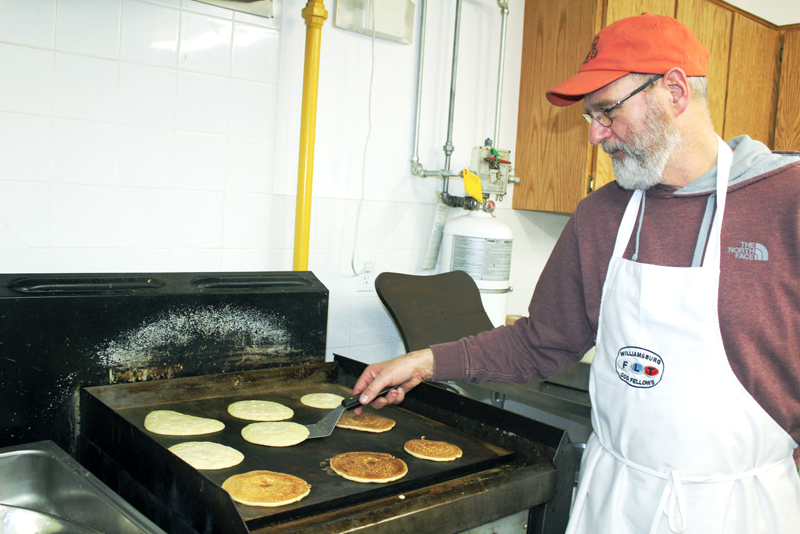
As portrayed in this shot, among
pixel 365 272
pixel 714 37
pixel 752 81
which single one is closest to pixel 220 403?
pixel 365 272

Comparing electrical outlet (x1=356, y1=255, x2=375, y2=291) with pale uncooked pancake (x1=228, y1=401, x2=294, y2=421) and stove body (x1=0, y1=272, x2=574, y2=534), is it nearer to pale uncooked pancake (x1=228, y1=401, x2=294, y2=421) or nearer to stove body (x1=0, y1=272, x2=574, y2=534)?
stove body (x1=0, y1=272, x2=574, y2=534)

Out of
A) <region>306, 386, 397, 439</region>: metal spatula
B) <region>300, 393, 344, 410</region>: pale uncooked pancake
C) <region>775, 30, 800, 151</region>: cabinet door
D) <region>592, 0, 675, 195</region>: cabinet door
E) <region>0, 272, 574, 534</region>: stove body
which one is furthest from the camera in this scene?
<region>775, 30, 800, 151</region>: cabinet door

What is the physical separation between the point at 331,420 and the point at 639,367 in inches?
28.4

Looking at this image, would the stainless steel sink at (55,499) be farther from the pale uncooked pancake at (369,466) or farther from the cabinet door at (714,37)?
the cabinet door at (714,37)

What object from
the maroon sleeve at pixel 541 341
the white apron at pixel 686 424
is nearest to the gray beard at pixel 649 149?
the white apron at pixel 686 424

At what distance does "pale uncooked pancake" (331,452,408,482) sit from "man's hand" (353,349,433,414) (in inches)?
5.7

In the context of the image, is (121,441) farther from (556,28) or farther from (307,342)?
(556,28)

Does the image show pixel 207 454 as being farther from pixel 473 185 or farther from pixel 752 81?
pixel 752 81

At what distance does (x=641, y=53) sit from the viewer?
121 cm

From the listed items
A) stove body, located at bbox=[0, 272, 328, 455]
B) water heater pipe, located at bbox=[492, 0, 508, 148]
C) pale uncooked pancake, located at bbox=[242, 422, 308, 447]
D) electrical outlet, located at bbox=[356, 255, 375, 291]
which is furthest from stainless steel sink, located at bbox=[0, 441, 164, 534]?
Result: water heater pipe, located at bbox=[492, 0, 508, 148]

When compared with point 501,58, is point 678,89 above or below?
below

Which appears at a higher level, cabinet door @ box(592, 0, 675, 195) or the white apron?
cabinet door @ box(592, 0, 675, 195)

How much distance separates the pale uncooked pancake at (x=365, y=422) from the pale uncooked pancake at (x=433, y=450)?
12 cm

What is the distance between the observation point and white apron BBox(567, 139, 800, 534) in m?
1.12
